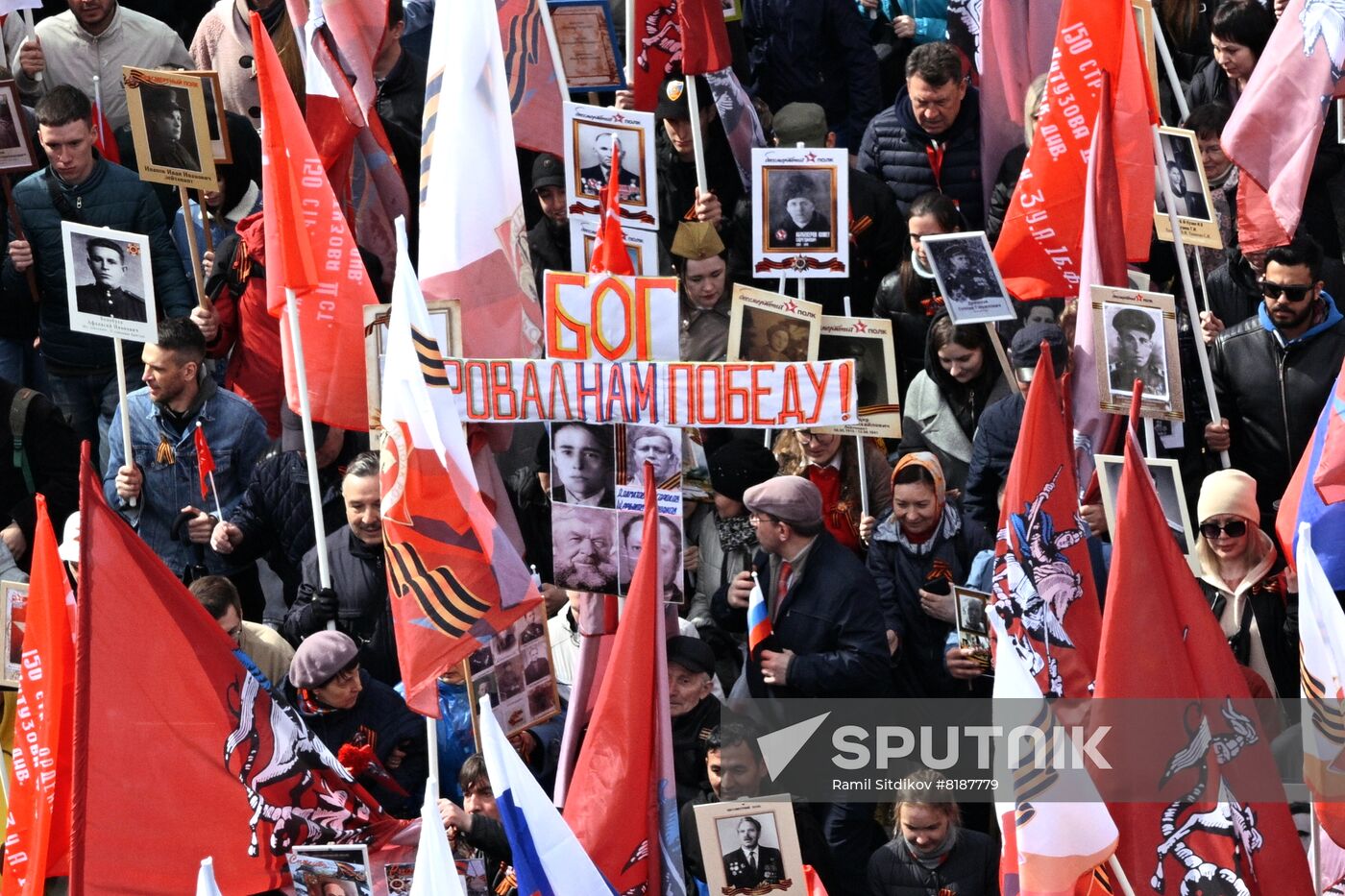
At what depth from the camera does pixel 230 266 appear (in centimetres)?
1046

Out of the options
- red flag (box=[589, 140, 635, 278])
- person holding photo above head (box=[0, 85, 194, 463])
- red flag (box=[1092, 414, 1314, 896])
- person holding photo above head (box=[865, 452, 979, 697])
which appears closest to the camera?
red flag (box=[1092, 414, 1314, 896])

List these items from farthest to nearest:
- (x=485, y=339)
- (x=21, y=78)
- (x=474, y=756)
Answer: (x=21, y=78) < (x=485, y=339) < (x=474, y=756)

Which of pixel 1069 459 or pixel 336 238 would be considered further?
pixel 336 238

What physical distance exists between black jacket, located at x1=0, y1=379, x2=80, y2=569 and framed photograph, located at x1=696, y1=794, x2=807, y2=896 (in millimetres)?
3341

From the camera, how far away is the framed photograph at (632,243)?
980 cm

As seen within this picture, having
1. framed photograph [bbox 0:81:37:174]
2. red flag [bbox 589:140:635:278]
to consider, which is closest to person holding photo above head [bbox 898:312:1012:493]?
red flag [bbox 589:140:635:278]

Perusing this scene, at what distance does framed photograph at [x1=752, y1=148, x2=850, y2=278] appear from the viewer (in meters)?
9.91

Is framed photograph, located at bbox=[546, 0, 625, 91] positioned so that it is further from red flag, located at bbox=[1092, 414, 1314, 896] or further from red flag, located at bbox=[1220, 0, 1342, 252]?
red flag, located at bbox=[1092, 414, 1314, 896]

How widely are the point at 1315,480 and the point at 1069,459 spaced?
74cm

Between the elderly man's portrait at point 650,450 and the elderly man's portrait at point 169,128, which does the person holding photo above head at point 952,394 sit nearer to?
the elderly man's portrait at point 650,450

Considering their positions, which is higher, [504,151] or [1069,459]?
[504,151]

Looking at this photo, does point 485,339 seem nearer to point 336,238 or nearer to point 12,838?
point 336,238

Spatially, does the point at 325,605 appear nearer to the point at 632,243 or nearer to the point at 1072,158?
the point at 632,243

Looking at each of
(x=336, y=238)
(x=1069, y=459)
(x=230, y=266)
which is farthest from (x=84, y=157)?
(x=1069, y=459)
